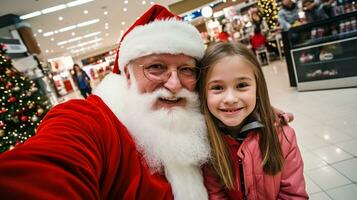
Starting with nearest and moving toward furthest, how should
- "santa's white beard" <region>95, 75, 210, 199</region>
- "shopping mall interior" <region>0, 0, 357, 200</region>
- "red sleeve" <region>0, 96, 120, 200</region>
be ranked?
1. "red sleeve" <region>0, 96, 120, 200</region>
2. "santa's white beard" <region>95, 75, 210, 199</region>
3. "shopping mall interior" <region>0, 0, 357, 200</region>

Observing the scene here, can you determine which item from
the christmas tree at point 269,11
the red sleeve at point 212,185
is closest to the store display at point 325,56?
the red sleeve at point 212,185

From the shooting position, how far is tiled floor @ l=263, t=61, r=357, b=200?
6.94 feet

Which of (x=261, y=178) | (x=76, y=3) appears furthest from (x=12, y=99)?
(x=76, y=3)

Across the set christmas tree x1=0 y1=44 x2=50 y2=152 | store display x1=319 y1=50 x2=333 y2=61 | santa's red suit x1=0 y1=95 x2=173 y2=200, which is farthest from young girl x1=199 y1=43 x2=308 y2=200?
christmas tree x1=0 y1=44 x2=50 y2=152

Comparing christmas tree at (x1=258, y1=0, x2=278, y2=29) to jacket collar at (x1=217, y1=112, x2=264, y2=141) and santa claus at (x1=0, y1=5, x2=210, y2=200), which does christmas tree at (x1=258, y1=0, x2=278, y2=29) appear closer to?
santa claus at (x1=0, y1=5, x2=210, y2=200)

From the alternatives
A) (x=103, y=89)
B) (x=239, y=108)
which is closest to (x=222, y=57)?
(x=239, y=108)

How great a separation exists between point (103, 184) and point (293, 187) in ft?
2.96

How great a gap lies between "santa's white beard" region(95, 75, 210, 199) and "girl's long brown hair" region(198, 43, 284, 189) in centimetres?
5

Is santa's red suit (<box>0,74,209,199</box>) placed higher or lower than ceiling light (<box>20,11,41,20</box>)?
lower

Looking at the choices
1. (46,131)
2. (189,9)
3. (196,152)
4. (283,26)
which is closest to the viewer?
(46,131)

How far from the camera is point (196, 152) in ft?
3.59

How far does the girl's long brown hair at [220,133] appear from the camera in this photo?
116 centimetres

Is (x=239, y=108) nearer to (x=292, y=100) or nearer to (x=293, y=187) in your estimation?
(x=293, y=187)

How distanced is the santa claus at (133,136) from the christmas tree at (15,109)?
3.52 m
